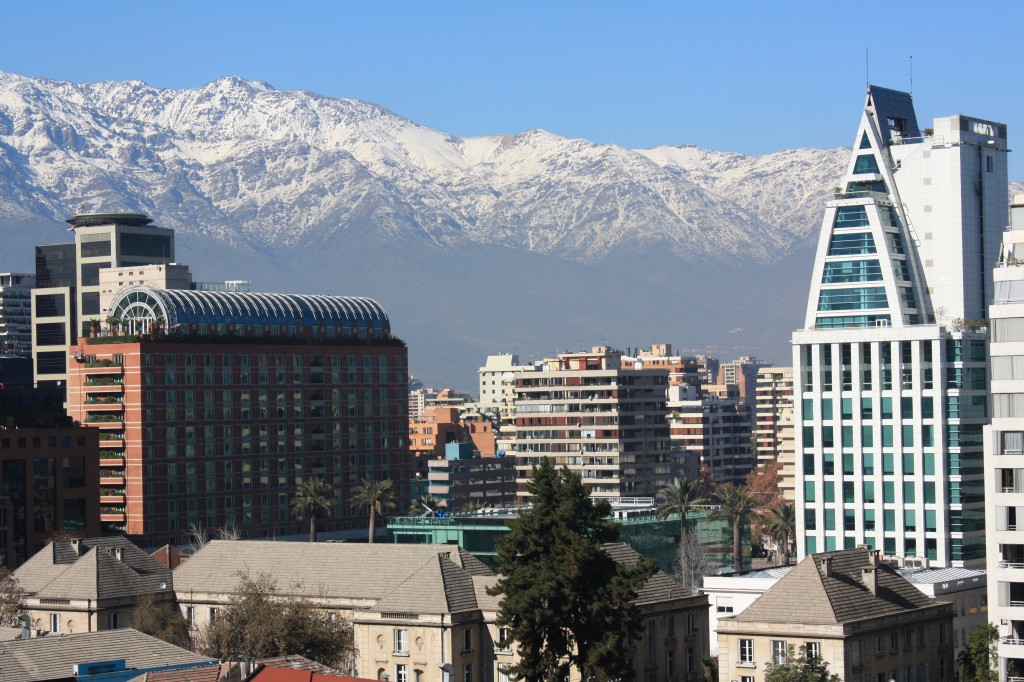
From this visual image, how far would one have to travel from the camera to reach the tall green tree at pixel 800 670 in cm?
11694

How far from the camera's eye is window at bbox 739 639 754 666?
126 metres

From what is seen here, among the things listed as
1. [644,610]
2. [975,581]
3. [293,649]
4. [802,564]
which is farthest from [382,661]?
[975,581]

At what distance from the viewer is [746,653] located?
12631 centimetres

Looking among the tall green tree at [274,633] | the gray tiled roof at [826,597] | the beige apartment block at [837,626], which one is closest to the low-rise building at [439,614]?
the tall green tree at [274,633]

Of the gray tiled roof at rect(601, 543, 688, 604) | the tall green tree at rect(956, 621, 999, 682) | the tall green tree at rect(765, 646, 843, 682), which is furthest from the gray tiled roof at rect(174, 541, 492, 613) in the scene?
the tall green tree at rect(956, 621, 999, 682)

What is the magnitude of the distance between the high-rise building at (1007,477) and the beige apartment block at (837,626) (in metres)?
12.8

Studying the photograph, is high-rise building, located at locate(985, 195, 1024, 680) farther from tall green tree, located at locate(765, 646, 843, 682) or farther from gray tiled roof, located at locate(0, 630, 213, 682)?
gray tiled roof, located at locate(0, 630, 213, 682)

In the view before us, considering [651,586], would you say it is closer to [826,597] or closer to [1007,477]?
[826,597]

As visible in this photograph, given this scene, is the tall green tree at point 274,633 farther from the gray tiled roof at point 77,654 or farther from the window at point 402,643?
the gray tiled roof at point 77,654

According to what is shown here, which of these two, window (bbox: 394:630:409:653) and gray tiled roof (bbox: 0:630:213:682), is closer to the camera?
gray tiled roof (bbox: 0:630:213:682)

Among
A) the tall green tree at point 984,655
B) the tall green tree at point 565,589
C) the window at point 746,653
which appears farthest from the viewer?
the window at point 746,653

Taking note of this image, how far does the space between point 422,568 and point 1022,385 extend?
47.9 meters

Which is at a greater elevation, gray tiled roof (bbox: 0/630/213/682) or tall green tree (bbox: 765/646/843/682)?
gray tiled roof (bbox: 0/630/213/682)

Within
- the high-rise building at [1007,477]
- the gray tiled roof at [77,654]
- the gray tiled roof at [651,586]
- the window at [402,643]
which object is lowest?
the window at [402,643]
